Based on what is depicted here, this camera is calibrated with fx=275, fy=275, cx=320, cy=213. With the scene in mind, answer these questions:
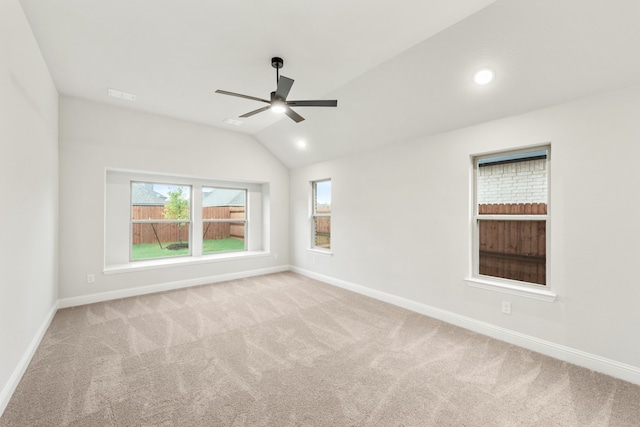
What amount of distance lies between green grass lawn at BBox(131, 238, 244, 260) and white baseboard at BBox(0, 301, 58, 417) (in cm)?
170

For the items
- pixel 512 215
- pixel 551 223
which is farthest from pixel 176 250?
pixel 551 223

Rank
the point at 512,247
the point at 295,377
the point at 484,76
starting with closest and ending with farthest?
1. the point at 295,377
2. the point at 484,76
3. the point at 512,247

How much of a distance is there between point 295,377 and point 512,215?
109 inches

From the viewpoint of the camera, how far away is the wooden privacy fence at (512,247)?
3219 mm

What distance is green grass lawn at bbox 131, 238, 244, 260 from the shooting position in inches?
196

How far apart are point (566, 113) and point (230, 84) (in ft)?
11.8

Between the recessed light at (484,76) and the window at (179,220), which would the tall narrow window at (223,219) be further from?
the recessed light at (484,76)

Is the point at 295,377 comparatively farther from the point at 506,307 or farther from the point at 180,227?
the point at 180,227

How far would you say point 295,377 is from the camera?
7.47 ft

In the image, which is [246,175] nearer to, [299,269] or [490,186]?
[299,269]

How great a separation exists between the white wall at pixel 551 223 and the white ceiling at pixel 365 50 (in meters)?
0.26

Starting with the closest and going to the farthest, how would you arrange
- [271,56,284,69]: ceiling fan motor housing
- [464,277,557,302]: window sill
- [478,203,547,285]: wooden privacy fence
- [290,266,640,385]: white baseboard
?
[290,266,640,385]: white baseboard → [464,277,557,302]: window sill → [271,56,284,69]: ceiling fan motor housing → [478,203,547,285]: wooden privacy fence

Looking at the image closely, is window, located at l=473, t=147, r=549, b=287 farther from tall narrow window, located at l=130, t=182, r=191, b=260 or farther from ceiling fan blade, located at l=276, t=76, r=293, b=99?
tall narrow window, located at l=130, t=182, r=191, b=260

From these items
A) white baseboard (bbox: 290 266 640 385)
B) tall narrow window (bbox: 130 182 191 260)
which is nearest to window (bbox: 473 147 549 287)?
white baseboard (bbox: 290 266 640 385)
